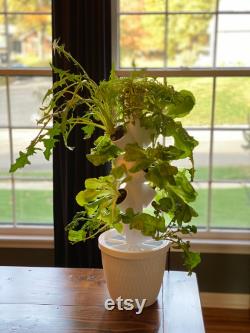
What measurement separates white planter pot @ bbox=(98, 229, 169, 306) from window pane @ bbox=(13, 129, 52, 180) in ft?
4.53

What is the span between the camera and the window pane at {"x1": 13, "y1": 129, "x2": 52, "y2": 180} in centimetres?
277

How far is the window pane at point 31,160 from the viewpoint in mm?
2770

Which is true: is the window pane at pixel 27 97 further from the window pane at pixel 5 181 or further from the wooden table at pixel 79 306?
the wooden table at pixel 79 306

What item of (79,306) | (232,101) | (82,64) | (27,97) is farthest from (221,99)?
(79,306)

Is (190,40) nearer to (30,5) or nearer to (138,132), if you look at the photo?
(30,5)

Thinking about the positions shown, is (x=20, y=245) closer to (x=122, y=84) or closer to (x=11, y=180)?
(x=11, y=180)

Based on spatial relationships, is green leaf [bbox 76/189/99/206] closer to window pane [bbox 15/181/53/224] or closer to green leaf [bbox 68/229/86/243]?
green leaf [bbox 68/229/86/243]

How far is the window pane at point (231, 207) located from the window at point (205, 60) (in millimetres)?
73

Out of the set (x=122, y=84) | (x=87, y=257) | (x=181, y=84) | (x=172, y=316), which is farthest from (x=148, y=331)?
(x=181, y=84)

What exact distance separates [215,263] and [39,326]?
1552mm

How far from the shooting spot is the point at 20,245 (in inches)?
108

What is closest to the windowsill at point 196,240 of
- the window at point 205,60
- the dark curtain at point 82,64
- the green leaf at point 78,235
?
the window at point 205,60

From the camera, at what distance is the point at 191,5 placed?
2562 mm

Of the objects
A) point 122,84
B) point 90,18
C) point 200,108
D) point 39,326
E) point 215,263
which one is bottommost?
point 215,263
